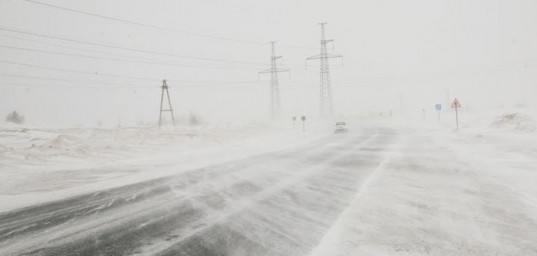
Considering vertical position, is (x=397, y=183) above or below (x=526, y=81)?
below

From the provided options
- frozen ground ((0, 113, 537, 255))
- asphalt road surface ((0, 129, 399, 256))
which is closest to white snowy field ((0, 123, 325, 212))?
frozen ground ((0, 113, 537, 255))

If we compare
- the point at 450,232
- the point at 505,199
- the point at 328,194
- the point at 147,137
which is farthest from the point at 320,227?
the point at 147,137

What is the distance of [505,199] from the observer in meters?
8.43

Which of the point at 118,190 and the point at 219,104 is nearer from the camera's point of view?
the point at 118,190

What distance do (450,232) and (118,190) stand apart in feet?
24.7

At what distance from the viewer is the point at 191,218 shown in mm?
7273

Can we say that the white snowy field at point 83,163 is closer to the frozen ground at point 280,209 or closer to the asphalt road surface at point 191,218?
the frozen ground at point 280,209

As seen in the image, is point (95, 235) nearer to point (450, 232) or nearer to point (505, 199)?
point (450, 232)

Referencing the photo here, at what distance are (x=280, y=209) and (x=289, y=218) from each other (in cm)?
73

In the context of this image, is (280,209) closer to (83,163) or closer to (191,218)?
(191,218)

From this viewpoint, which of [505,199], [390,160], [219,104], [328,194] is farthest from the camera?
[219,104]

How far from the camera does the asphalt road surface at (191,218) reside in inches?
225

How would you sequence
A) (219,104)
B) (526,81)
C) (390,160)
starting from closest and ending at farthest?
(390,160) < (219,104) < (526,81)

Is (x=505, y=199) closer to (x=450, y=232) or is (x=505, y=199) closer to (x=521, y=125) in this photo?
(x=450, y=232)
